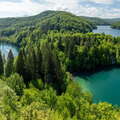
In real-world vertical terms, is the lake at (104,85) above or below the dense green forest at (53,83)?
below

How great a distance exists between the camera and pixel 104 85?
67500 mm

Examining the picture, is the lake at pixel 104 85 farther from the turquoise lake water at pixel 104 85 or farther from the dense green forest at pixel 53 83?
the dense green forest at pixel 53 83

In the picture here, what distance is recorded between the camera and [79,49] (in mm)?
93562

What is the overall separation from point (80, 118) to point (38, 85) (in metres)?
23.0

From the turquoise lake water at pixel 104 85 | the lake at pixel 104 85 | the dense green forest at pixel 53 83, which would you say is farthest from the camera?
the lake at pixel 104 85

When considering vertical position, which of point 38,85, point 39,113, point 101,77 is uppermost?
point 39,113

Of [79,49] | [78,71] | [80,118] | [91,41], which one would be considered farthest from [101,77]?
[80,118]

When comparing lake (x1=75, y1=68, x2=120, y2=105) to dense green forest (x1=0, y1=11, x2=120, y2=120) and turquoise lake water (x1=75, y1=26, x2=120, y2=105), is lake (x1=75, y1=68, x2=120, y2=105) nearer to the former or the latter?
turquoise lake water (x1=75, y1=26, x2=120, y2=105)

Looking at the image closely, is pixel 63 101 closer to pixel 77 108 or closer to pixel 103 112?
pixel 77 108

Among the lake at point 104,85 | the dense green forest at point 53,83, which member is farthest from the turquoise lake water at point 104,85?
the dense green forest at point 53,83

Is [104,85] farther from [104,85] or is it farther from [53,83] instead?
[53,83]

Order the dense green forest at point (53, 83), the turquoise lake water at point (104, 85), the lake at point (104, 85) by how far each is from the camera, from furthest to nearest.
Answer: the lake at point (104, 85) → the turquoise lake water at point (104, 85) → the dense green forest at point (53, 83)

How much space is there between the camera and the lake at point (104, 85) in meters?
55.0

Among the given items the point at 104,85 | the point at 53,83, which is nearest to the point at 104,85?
the point at 104,85
